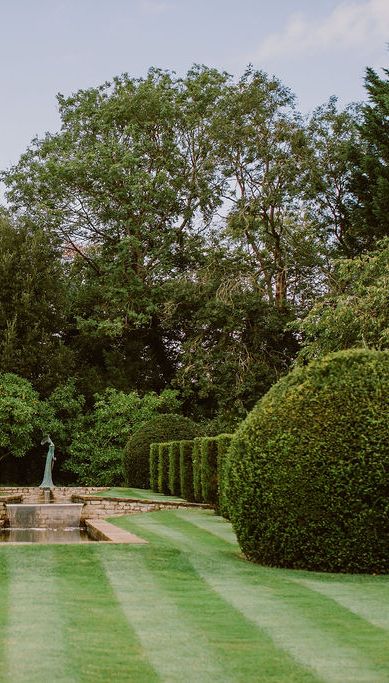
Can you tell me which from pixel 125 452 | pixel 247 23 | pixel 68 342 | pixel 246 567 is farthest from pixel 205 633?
pixel 68 342

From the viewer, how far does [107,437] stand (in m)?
30.9

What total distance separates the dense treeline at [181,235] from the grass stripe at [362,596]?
21585 mm

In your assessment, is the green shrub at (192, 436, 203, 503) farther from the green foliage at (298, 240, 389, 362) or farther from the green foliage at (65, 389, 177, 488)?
the green foliage at (65, 389, 177, 488)

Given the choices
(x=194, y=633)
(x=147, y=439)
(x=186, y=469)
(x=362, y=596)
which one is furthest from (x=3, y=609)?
(x=147, y=439)

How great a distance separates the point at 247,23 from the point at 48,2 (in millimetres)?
4263

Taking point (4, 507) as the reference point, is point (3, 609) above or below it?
below

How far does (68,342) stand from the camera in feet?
114

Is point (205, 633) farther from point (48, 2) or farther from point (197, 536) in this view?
point (48, 2)

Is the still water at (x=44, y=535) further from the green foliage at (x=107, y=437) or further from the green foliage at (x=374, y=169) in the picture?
the green foliage at (x=374, y=169)

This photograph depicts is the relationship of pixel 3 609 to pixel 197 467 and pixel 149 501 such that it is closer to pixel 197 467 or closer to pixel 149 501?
pixel 197 467

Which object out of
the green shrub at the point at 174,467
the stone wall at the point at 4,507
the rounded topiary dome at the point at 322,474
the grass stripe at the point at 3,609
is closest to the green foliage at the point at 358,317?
the green shrub at the point at 174,467

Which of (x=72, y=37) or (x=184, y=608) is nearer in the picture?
(x=184, y=608)

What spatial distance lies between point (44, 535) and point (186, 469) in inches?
194

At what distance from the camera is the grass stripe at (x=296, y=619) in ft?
14.5
